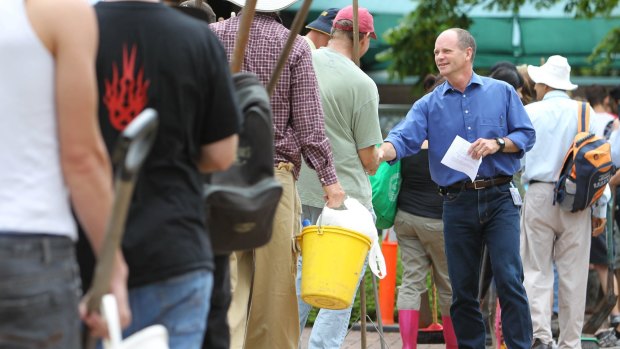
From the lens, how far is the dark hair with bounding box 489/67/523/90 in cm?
991

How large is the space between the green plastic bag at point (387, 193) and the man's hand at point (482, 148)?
1.55m

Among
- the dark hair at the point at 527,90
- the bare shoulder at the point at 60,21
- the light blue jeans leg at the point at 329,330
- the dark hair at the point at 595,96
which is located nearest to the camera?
the bare shoulder at the point at 60,21

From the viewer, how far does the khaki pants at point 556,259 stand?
9.30 m

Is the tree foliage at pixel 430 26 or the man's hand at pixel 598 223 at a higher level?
the man's hand at pixel 598 223

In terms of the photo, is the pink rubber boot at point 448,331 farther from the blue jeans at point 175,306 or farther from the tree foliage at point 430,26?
the tree foliage at point 430,26

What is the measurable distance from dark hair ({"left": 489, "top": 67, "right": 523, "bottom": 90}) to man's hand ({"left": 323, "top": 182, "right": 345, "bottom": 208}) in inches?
140

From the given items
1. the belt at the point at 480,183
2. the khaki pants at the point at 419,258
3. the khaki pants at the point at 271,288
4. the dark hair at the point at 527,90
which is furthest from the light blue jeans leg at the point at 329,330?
the dark hair at the point at 527,90

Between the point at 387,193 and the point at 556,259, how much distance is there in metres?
1.39

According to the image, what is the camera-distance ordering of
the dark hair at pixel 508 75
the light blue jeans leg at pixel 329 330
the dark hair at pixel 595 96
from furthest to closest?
1. the dark hair at pixel 595 96
2. the dark hair at pixel 508 75
3. the light blue jeans leg at pixel 329 330

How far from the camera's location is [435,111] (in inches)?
321

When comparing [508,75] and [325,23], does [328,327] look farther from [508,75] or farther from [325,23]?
[508,75]

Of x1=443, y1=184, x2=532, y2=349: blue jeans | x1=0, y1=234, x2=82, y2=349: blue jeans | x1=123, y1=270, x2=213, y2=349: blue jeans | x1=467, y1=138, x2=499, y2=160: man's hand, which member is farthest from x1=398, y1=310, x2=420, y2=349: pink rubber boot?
x1=0, y1=234, x2=82, y2=349: blue jeans

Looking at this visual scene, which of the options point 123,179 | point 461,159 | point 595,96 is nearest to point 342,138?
point 461,159

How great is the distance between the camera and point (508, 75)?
9953 mm
